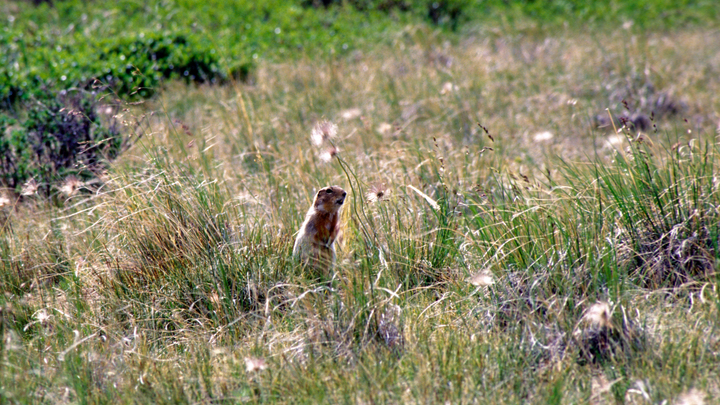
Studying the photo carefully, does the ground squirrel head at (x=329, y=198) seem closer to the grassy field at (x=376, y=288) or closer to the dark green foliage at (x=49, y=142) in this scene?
the grassy field at (x=376, y=288)

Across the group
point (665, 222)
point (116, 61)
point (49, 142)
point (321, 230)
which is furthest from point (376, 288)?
point (116, 61)

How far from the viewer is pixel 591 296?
335 centimetres

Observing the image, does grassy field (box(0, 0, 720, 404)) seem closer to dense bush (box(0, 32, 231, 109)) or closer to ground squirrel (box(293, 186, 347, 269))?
ground squirrel (box(293, 186, 347, 269))

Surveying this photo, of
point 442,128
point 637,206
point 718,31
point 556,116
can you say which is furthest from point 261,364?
point 718,31

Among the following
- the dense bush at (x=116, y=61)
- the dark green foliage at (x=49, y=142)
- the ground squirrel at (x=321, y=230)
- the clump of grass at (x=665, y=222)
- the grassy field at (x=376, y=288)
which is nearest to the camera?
the grassy field at (x=376, y=288)

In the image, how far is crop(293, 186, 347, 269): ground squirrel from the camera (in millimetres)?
4141

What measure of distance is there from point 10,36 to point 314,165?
24.0ft

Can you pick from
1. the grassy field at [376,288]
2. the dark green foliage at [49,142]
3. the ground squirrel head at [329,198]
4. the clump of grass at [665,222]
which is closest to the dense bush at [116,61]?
the dark green foliage at [49,142]

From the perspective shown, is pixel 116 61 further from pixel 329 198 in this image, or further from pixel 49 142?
pixel 329 198

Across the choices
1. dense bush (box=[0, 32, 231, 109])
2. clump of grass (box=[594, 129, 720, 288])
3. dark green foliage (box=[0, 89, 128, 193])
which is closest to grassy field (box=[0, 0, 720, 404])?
clump of grass (box=[594, 129, 720, 288])

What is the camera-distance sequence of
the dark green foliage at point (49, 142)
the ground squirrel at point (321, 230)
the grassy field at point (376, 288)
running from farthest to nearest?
1. the dark green foliage at point (49, 142)
2. the ground squirrel at point (321, 230)
3. the grassy field at point (376, 288)

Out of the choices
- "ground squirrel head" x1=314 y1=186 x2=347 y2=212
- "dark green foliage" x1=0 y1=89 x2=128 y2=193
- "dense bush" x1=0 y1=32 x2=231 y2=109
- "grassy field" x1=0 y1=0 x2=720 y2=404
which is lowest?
"grassy field" x1=0 y1=0 x2=720 y2=404

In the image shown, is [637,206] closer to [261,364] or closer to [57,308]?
[261,364]

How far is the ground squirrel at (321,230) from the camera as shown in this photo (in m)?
4.14
